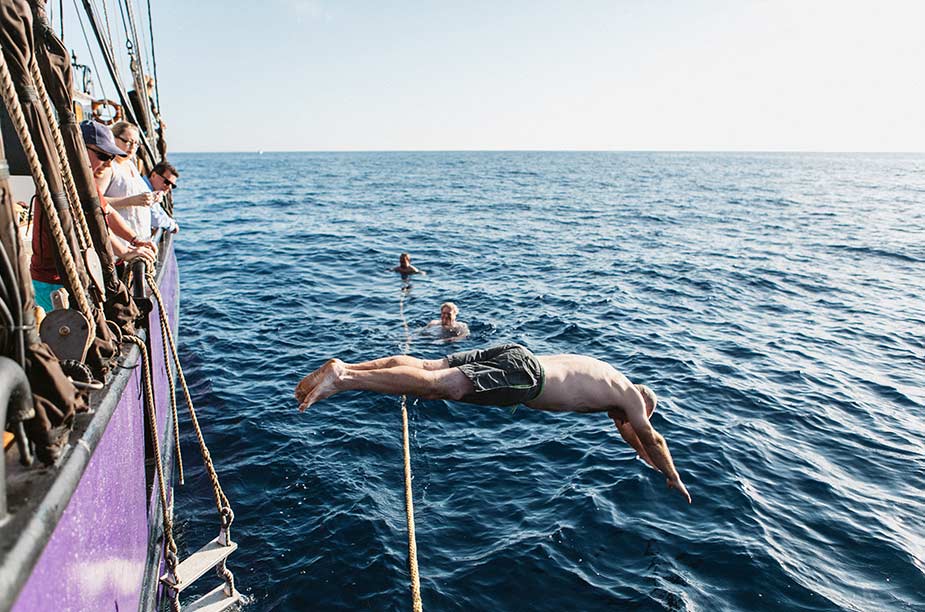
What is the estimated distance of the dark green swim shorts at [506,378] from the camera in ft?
18.8

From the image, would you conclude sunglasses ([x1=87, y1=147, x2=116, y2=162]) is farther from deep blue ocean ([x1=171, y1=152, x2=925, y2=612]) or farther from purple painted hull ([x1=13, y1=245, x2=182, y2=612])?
deep blue ocean ([x1=171, y1=152, x2=925, y2=612])

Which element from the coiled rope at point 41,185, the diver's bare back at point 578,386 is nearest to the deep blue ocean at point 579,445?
the diver's bare back at point 578,386

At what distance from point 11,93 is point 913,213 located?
51232 mm

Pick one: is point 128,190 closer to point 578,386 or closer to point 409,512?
point 409,512

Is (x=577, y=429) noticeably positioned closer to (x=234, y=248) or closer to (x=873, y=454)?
(x=873, y=454)

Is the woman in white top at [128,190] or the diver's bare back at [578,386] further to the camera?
the woman in white top at [128,190]

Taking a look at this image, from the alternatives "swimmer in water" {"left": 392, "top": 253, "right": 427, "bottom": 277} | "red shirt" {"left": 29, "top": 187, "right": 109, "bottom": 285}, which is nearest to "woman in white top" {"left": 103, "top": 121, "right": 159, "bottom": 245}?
"red shirt" {"left": 29, "top": 187, "right": 109, "bottom": 285}

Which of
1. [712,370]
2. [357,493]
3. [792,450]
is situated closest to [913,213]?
[712,370]

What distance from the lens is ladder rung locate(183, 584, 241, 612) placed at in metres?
5.27

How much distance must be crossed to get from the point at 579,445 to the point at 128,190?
741cm

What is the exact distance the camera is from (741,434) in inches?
380

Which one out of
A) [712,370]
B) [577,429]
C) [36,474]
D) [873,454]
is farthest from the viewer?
[712,370]

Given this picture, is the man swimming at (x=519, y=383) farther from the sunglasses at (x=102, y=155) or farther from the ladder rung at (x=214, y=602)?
the sunglasses at (x=102, y=155)

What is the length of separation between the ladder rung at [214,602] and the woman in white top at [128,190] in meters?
4.10
